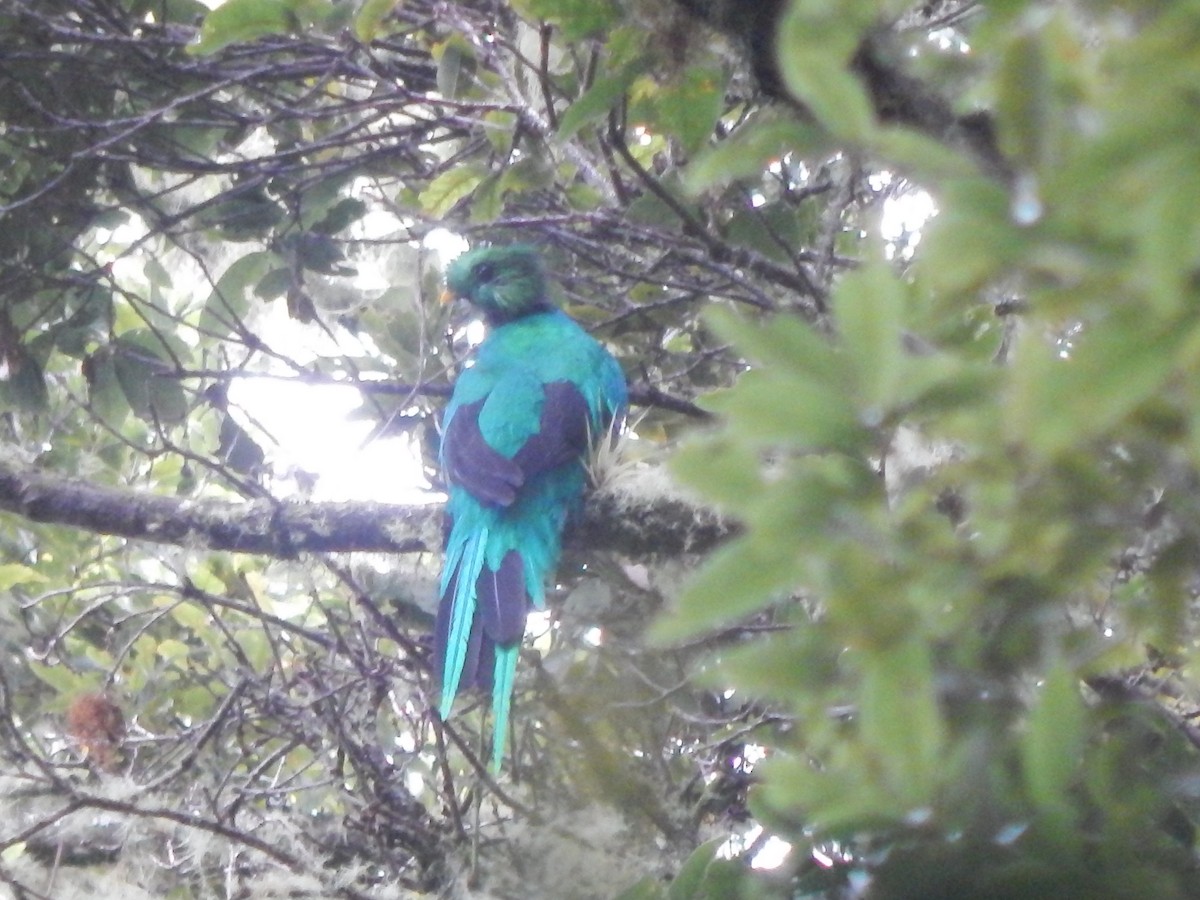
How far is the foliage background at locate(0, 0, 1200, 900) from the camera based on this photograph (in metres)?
0.75

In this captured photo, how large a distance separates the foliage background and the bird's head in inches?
6.1

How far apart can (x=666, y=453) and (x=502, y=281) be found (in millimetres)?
1522

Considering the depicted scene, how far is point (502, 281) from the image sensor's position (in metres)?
4.29

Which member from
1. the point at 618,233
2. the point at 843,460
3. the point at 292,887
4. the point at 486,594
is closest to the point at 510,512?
the point at 486,594

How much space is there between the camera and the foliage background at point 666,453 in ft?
2.46

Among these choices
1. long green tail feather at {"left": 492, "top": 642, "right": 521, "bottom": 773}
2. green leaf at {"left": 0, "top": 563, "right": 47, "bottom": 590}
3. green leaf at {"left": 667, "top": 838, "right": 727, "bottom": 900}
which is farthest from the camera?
green leaf at {"left": 0, "top": 563, "right": 47, "bottom": 590}

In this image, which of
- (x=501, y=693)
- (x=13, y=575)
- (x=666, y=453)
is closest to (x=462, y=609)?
(x=501, y=693)

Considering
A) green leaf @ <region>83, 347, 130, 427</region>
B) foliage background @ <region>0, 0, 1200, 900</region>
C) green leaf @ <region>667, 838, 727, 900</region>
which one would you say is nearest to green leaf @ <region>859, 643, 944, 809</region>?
foliage background @ <region>0, 0, 1200, 900</region>

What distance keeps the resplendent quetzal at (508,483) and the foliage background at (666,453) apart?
0.12 meters

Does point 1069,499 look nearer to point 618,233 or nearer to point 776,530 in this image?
point 776,530

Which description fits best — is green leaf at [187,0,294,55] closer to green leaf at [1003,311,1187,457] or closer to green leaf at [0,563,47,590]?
green leaf at [0,563,47,590]

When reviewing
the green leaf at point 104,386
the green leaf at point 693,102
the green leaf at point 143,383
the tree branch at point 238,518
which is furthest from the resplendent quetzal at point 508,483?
the green leaf at point 693,102

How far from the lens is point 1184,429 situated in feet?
2.51

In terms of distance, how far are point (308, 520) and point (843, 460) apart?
2.31 meters
